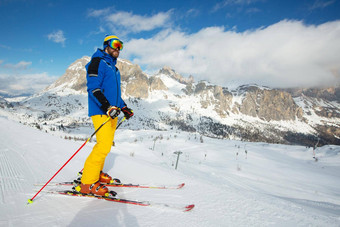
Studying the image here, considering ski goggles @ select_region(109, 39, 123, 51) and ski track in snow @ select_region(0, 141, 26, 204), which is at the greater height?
ski goggles @ select_region(109, 39, 123, 51)

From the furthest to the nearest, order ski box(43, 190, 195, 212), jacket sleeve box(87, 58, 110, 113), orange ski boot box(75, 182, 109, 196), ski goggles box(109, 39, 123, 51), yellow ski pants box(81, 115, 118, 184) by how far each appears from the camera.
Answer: ski goggles box(109, 39, 123, 51)
jacket sleeve box(87, 58, 110, 113)
yellow ski pants box(81, 115, 118, 184)
orange ski boot box(75, 182, 109, 196)
ski box(43, 190, 195, 212)

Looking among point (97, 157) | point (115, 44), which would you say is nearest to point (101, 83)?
point (115, 44)

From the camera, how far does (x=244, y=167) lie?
12062 millimetres

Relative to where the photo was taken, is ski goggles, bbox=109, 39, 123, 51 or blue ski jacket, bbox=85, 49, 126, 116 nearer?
blue ski jacket, bbox=85, 49, 126, 116

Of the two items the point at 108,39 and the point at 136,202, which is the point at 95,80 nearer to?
the point at 108,39

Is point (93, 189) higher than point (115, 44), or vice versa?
point (115, 44)

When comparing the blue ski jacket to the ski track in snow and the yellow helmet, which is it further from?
the ski track in snow

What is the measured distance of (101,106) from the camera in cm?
300

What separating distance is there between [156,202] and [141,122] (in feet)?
563

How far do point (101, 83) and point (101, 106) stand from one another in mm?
606

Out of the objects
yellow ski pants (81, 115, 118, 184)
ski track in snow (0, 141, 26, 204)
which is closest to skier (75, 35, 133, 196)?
yellow ski pants (81, 115, 118, 184)

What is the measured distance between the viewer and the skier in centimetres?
292

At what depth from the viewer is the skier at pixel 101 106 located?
2922mm

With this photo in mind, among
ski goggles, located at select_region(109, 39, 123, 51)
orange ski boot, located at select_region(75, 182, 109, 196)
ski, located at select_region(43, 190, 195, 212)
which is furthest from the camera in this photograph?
ski goggles, located at select_region(109, 39, 123, 51)
